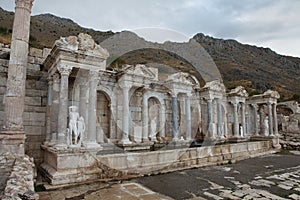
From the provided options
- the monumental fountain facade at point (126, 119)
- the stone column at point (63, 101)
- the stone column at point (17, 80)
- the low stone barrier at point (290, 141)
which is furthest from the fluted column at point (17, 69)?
the low stone barrier at point (290, 141)

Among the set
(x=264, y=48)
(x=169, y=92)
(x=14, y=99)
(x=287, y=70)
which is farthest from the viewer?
(x=264, y=48)

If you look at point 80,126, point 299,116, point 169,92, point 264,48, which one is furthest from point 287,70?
point 80,126

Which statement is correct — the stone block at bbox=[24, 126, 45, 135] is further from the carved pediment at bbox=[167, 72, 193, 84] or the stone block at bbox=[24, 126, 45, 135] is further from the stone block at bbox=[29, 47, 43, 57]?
the carved pediment at bbox=[167, 72, 193, 84]

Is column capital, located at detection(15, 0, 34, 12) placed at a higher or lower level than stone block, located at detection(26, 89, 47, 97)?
higher

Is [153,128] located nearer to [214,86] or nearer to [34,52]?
[214,86]

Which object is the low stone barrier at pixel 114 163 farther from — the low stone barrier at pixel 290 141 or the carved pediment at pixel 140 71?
the low stone barrier at pixel 290 141

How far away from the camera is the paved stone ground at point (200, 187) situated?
5555 millimetres

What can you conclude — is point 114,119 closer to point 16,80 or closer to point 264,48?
point 16,80

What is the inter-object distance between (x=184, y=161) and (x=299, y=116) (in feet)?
63.4

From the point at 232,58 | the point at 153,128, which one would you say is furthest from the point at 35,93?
the point at 232,58

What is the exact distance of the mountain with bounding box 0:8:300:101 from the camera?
130 feet

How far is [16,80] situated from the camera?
6699mm

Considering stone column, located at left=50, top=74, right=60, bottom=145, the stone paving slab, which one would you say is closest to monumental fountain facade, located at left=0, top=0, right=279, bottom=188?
stone column, located at left=50, top=74, right=60, bottom=145

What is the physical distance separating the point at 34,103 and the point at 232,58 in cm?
6910
